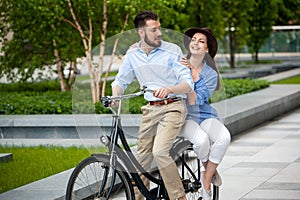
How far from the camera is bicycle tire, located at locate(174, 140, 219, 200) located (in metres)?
7.50

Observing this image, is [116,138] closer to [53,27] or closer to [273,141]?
[273,141]

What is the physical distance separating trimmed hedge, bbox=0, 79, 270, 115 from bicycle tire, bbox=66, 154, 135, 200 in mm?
431

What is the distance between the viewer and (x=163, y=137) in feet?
23.8

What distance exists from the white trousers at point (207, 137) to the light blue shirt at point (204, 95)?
2.0 inches

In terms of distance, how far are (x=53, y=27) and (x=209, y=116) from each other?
11.1 m

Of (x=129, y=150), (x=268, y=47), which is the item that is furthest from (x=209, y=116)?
(x=268, y=47)

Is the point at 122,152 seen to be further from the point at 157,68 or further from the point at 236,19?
the point at 236,19

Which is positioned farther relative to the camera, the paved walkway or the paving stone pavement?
the paving stone pavement

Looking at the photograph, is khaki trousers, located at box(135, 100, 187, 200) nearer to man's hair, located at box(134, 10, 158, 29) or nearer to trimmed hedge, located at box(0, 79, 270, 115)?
trimmed hedge, located at box(0, 79, 270, 115)

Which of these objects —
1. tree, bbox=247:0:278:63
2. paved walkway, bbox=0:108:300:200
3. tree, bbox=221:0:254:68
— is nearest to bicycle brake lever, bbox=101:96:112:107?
paved walkway, bbox=0:108:300:200

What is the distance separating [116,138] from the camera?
7.15 meters

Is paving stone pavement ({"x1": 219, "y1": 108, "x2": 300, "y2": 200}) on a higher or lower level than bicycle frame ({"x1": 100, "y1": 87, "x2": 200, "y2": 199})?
lower

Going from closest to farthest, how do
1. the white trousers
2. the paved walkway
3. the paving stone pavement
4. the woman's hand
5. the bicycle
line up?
the bicycle < the woman's hand < the white trousers < the paved walkway < the paving stone pavement

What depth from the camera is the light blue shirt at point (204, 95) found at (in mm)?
7551
